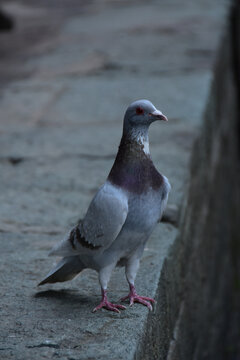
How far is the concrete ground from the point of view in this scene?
5.50 ft

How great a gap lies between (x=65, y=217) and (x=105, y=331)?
1038 mm

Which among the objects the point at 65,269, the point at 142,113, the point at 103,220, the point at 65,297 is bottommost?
the point at 65,297

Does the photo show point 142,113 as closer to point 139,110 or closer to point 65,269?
point 139,110

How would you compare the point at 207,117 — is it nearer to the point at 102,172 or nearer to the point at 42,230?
the point at 102,172

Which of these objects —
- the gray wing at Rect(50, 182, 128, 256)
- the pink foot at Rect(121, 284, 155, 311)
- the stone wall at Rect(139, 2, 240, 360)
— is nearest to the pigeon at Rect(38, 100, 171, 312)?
the gray wing at Rect(50, 182, 128, 256)

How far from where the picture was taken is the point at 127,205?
1.58 m

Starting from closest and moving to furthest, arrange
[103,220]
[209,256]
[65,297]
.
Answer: [103,220] → [65,297] → [209,256]

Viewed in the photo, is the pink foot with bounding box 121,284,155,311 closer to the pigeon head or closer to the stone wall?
the stone wall

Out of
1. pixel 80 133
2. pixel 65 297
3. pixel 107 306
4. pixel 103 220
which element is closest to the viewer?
pixel 103 220

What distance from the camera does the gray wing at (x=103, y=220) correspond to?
61.1 inches

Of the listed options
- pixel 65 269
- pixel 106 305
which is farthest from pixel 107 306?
pixel 65 269

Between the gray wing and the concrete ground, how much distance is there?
0.22 meters

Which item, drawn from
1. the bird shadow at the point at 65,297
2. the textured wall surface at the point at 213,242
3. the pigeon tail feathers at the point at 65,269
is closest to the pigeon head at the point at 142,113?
the pigeon tail feathers at the point at 65,269

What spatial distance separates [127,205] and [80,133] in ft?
6.92
